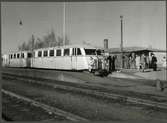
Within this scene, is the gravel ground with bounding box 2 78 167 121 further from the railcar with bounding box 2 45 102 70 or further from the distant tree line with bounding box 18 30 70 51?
the railcar with bounding box 2 45 102 70

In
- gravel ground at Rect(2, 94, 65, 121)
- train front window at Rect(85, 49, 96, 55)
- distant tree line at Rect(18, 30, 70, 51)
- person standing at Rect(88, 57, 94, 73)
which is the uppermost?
distant tree line at Rect(18, 30, 70, 51)

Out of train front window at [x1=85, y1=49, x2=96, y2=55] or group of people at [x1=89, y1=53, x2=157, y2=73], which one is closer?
group of people at [x1=89, y1=53, x2=157, y2=73]

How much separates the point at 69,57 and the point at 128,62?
6947mm

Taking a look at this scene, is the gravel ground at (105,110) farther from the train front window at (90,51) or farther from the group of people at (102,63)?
the train front window at (90,51)

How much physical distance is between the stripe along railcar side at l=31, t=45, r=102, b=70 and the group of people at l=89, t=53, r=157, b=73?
0.56 meters

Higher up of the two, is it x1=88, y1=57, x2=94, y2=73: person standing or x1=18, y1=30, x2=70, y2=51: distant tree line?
x1=18, y1=30, x2=70, y2=51: distant tree line

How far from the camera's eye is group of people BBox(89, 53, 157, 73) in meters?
18.2

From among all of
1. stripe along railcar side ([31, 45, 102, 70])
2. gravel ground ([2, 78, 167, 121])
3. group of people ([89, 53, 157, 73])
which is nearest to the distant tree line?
gravel ground ([2, 78, 167, 121])

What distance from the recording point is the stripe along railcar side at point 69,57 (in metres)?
17.8

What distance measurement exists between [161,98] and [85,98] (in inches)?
112

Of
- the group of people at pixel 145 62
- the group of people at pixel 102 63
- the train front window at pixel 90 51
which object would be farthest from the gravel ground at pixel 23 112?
the group of people at pixel 145 62

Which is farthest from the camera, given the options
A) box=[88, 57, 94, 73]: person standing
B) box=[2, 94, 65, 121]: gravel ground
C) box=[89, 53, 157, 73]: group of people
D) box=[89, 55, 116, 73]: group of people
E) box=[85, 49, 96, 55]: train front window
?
box=[85, 49, 96, 55]: train front window

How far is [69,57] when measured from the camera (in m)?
18.3

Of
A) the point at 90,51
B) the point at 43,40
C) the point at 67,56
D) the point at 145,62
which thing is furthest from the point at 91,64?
the point at 145,62
